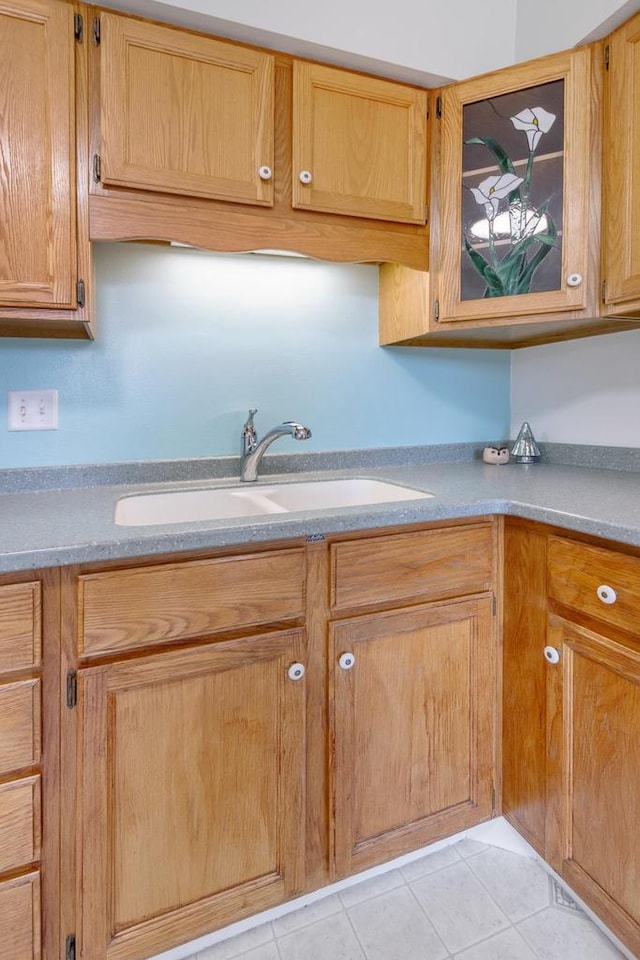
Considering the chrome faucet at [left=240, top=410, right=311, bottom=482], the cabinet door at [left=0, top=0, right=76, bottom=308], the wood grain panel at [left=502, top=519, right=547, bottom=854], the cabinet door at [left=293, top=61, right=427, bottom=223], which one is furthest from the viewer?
the chrome faucet at [left=240, top=410, right=311, bottom=482]

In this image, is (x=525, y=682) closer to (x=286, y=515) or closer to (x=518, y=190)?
(x=286, y=515)

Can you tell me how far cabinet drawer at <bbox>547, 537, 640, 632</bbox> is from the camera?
984 millimetres

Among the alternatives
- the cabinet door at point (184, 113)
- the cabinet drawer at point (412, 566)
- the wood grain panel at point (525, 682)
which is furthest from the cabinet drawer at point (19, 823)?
the cabinet door at point (184, 113)

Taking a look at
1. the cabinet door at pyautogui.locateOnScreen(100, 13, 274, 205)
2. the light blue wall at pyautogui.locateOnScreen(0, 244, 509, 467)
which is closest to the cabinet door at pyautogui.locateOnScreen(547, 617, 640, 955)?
the light blue wall at pyautogui.locateOnScreen(0, 244, 509, 467)

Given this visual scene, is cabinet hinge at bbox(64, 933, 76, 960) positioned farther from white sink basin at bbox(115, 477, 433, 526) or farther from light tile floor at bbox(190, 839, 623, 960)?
white sink basin at bbox(115, 477, 433, 526)

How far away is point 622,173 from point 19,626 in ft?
5.42

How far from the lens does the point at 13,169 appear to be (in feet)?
3.59

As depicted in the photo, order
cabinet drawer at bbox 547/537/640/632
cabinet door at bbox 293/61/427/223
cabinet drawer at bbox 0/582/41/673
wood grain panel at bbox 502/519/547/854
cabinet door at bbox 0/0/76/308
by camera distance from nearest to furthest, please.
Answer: cabinet drawer at bbox 0/582/41/673 → cabinet drawer at bbox 547/537/640/632 → cabinet door at bbox 0/0/76/308 → wood grain panel at bbox 502/519/547/854 → cabinet door at bbox 293/61/427/223

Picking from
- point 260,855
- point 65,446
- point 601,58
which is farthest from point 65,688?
point 601,58

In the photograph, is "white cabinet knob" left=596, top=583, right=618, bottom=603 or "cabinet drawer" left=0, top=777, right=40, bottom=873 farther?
"white cabinet knob" left=596, top=583, right=618, bottom=603

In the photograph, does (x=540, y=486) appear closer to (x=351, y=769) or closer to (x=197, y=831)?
(x=351, y=769)

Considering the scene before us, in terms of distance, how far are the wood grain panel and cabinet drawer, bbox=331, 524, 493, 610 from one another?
0.07m

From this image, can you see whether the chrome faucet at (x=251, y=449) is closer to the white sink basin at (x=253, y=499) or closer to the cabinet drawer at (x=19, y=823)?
the white sink basin at (x=253, y=499)

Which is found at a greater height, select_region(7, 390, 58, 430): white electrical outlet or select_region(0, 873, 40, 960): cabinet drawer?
select_region(7, 390, 58, 430): white electrical outlet
